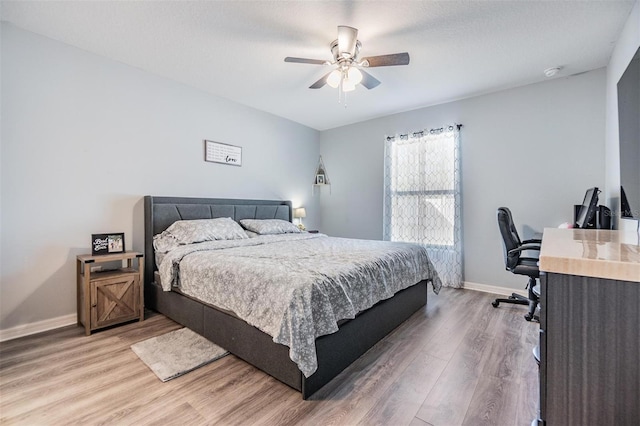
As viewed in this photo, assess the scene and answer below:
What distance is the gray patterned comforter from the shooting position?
1.62m

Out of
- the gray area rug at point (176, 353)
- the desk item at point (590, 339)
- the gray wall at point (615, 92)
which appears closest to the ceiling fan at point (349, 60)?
the gray wall at point (615, 92)

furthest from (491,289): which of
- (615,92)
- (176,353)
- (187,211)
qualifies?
(187,211)

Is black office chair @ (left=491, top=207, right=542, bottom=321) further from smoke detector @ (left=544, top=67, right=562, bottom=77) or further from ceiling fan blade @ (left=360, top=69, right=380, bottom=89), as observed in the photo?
ceiling fan blade @ (left=360, top=69, right=380, bottom=89)

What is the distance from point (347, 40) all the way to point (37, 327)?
12.0 ft

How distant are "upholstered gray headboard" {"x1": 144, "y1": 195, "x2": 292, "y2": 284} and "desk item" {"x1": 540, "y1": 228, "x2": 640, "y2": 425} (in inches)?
133

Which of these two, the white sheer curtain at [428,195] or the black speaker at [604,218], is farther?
the white sheer curtain at [428,195]

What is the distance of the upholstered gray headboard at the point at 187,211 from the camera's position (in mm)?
3086

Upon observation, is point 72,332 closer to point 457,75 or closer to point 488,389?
point 488,389

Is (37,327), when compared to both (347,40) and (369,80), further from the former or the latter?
(369,80)

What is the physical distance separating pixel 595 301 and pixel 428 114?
12.9ft

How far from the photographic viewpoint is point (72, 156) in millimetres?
2670

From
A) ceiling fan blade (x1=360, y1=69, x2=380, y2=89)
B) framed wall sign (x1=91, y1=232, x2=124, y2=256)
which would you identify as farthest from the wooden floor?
ceiling fan blade (x1=360, y1=69, x2=380, y2=89)

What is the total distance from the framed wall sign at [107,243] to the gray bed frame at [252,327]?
31 centimetres

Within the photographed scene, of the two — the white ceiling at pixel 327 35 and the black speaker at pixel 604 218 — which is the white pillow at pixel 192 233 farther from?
the black speaker at pixel 604 218
